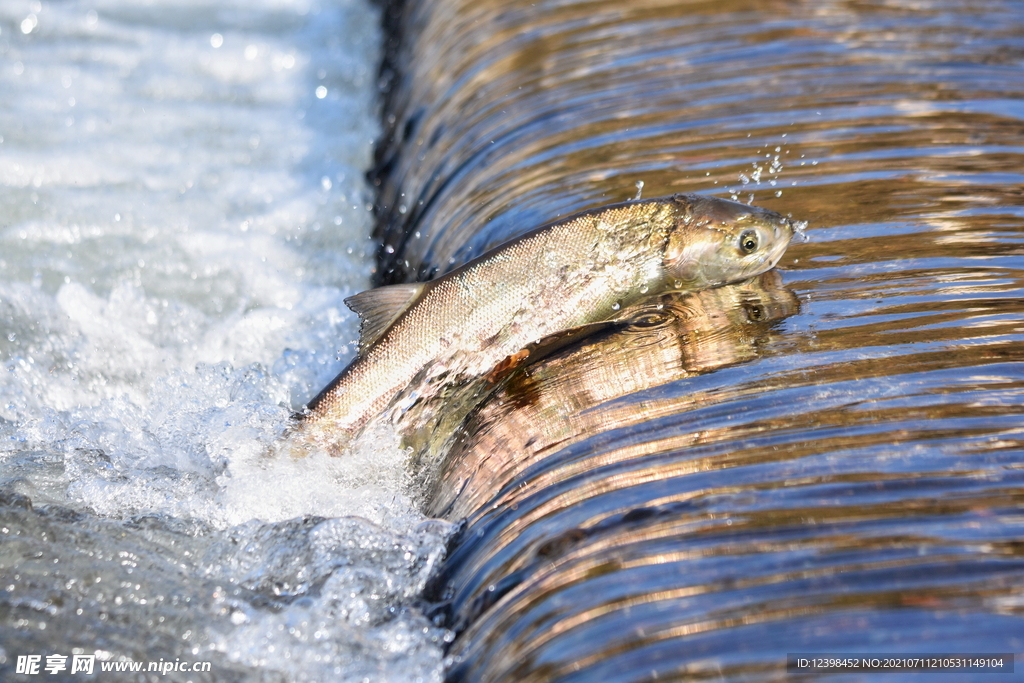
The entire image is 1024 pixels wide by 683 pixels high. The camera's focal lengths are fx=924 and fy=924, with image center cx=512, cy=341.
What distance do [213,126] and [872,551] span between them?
6518mm

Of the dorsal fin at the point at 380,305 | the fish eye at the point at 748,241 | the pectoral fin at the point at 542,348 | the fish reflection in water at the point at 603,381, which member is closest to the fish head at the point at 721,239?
the fish eye at the point at 748,241

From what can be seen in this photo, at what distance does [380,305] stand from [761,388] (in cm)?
136

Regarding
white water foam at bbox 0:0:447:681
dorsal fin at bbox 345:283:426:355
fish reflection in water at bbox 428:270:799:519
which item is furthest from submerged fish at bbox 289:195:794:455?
white water foam at bbox 0:0:447:681

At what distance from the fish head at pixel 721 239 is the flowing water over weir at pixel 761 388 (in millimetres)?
151

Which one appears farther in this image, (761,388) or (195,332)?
(195,332)

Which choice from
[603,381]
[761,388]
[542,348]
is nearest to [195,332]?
[542,348]

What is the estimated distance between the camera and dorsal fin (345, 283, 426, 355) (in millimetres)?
3330

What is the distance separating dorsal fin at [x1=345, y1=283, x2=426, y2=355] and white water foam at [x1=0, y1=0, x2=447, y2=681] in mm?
458

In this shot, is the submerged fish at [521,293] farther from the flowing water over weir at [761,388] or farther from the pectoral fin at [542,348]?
the flowing water over weir at [761,388]

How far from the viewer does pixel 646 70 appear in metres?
5.54

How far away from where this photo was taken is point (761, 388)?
9.61 feet

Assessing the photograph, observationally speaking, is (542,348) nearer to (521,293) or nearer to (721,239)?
(521,293)

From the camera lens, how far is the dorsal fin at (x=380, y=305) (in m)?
3.33

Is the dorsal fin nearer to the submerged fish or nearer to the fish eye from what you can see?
the submerged fish
